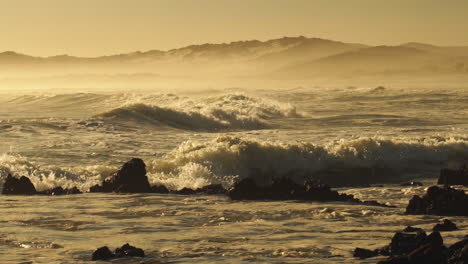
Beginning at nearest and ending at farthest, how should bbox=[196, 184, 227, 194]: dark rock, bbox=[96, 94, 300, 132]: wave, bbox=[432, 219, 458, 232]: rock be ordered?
bbox=[432, 219, 458, 232]: rock → bbox=[196, 184, 227, 194]: dark rock → bbox=[96, 94, 300, 132]: wave

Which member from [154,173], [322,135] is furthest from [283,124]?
[154,173]

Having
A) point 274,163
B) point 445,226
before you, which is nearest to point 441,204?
point 445,226

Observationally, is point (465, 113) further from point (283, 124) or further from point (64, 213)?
point (64, 213)

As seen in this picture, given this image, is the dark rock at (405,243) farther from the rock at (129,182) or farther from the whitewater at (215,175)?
the rock at (129,182)

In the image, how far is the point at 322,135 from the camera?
34219mm

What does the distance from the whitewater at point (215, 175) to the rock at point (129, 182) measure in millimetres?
669

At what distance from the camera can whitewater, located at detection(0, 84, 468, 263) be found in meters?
11.6

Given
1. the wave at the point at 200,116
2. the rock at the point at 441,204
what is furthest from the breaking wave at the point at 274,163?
the wave at the point at 200,116

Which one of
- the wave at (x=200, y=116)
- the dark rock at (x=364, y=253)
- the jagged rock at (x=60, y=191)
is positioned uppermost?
the wave at (x=200, y=116)

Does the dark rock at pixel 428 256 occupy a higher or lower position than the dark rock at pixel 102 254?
higher

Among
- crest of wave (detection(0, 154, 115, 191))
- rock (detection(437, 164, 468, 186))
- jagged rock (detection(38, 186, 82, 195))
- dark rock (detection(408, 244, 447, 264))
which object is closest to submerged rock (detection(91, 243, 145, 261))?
dark rock (detection(408, 244, 447, 264))

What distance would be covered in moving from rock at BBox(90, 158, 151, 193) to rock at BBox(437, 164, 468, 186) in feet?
21.3

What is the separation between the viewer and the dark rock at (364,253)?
10.4 m

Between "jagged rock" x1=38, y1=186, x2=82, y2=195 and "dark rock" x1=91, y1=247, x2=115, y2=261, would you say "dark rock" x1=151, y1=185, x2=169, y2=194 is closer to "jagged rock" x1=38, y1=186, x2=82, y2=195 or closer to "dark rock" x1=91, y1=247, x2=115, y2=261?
"jagged rock" x1=38, y1=186, x2=82, y2=195
